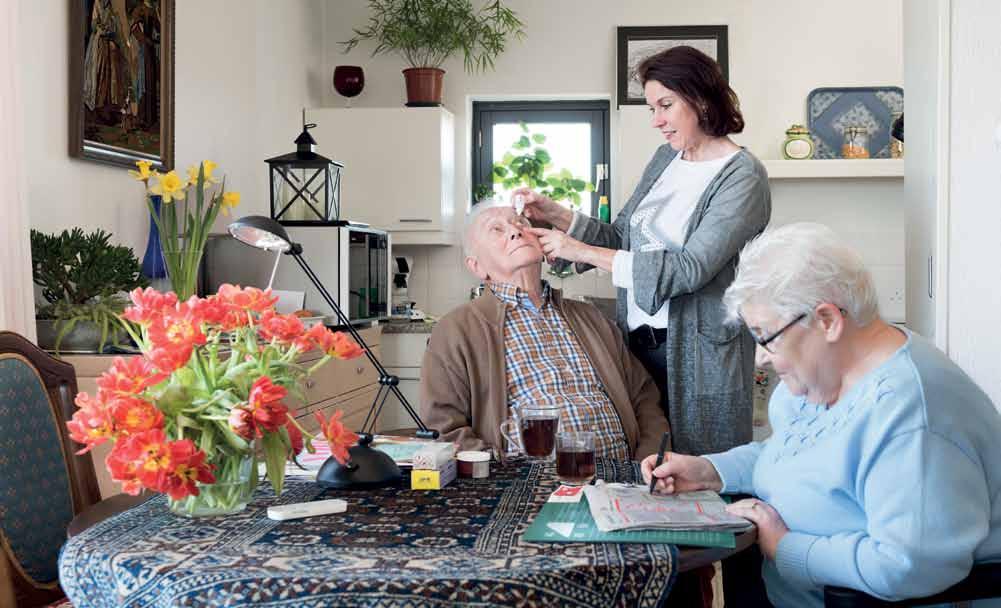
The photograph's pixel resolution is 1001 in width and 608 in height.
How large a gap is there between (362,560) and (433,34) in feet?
13.5

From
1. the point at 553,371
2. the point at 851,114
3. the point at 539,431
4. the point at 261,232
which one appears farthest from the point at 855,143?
the point at 261,232

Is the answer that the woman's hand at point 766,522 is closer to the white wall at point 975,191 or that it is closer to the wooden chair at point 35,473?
the white wall at point 975,191

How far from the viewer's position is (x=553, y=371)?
2.50 meters

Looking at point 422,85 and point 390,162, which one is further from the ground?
point 422,85

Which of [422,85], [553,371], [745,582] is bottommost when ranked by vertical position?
[745,582]

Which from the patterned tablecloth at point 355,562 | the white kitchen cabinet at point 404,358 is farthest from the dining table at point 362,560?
the white kitchen cabinet at point 404,358

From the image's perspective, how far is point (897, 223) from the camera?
5.30 metres

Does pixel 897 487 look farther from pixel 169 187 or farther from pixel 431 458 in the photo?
pixel 169 187

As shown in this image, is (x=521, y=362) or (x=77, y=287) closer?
(x=521, y=362)

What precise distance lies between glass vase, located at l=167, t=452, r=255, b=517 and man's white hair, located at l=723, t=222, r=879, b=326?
0.83 meters

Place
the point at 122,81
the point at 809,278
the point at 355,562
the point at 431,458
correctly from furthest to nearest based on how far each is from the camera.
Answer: the point at 122,81, the point at 431,458, the point at 809,278, the point at 355,562

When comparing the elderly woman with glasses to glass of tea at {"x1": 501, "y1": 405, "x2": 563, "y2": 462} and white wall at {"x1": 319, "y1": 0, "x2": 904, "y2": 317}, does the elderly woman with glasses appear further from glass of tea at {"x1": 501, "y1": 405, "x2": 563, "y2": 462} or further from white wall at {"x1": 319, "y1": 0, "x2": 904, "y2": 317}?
white wall at {"x1": 319, "y1": 0, "x2": 904, "y2": 317}

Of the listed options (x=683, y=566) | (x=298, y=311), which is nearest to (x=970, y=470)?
(x=683, y=566)

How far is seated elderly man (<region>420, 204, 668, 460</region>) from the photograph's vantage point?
2.39m
